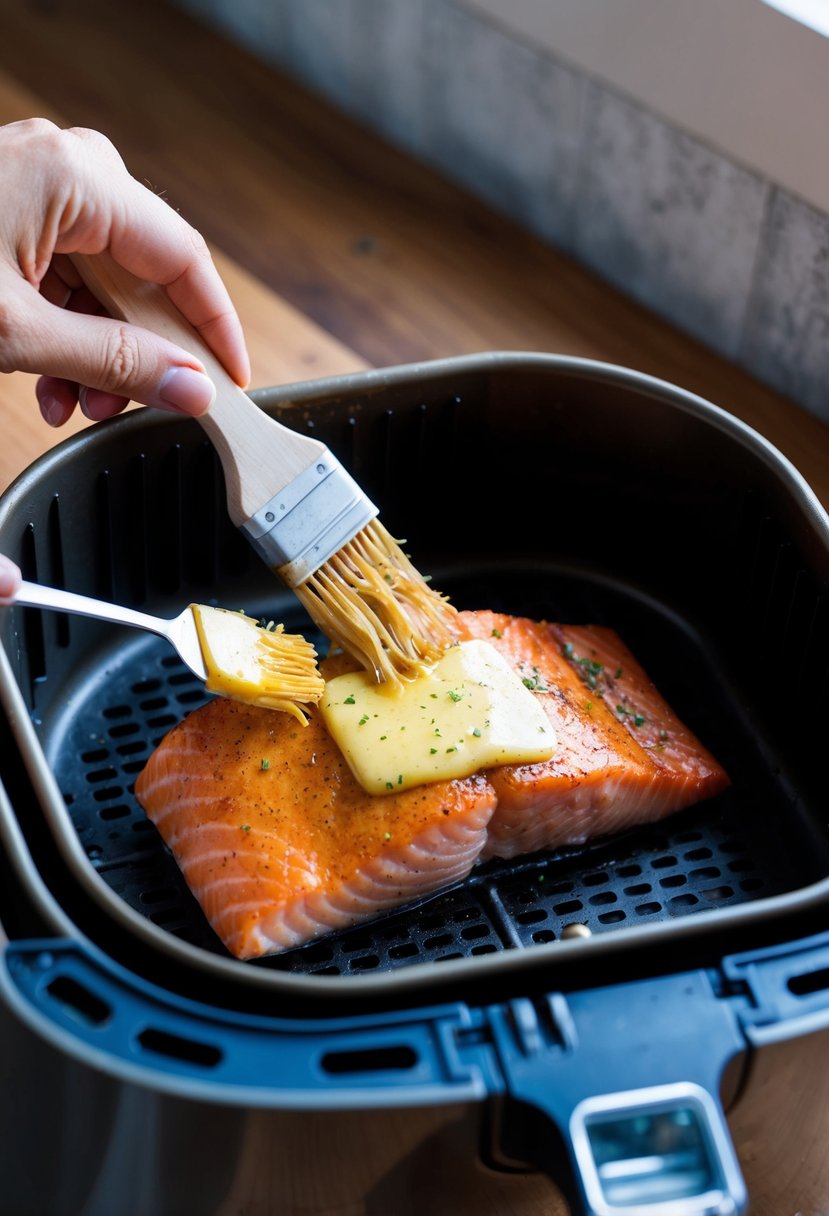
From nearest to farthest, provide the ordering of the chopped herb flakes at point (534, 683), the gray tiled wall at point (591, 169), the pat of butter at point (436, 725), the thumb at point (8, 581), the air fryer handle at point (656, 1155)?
the air fryer handle at point (656, 1155) < the thumb at point (8, 581) < the pat of butter at point (436, 725) < the chopped herb flakes at point (534, 683) < the gray tiled wall at point (591, 169)

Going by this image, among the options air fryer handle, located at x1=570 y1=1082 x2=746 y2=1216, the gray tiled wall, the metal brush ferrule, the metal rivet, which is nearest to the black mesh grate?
the metal rivet

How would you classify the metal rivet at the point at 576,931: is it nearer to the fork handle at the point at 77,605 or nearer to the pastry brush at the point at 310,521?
the pastry brush at the point at 310,521

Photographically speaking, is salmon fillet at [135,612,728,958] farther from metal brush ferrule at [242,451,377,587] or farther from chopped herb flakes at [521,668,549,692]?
metal brush ferrule at [242,451,377,587]

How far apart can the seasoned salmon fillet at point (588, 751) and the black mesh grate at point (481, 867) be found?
0.03 m

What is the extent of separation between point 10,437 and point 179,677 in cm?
33

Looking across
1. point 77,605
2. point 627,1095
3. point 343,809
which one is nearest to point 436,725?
point 343,809

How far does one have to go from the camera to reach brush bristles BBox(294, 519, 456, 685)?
3.94 ft

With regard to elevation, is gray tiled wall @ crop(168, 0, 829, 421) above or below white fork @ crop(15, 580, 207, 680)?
above

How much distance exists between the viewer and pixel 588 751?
4.02 feet

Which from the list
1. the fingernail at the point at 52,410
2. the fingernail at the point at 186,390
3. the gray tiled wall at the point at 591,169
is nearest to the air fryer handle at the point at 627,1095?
the fingernail at the point at 186,390

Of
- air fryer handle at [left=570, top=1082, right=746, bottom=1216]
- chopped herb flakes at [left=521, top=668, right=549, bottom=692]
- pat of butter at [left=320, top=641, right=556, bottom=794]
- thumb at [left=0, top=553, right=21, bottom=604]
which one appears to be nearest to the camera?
air fryer handle at [left=570, top=1082, right=746, bottom=1216]

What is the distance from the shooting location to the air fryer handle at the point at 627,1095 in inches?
30.5

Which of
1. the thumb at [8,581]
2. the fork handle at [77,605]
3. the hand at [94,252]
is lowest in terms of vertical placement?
the fork handle at [77,605]

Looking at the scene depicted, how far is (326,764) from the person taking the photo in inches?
46.6
